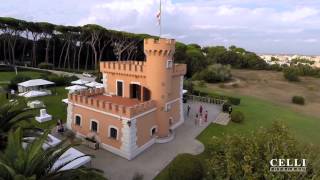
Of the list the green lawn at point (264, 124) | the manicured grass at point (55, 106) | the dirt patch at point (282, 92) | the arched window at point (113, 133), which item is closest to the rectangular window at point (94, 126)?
the arched window at point (113, 133)

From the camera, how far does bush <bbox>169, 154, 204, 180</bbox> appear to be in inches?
550

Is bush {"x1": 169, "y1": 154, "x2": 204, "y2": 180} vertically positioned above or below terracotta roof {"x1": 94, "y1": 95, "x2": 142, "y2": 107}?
below

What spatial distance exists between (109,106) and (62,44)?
2168 inches

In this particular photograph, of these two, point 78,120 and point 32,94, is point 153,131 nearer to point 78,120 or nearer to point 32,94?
point 78,120

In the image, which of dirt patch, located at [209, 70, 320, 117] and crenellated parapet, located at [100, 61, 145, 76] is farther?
dirt patch, located at [209, 70, 320, 117]

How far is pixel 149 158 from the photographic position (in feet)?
61.1

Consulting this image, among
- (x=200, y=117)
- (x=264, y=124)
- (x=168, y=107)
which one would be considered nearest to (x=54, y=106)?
(x=168, y=107)

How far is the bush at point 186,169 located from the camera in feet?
45.8

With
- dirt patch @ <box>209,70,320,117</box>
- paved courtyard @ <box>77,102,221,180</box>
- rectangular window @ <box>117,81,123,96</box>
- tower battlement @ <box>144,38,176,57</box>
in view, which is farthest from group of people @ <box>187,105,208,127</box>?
dirt patch @ <box>209,70,320,117</box>

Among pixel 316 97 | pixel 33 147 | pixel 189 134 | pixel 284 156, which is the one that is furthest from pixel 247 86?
pixel 33 147

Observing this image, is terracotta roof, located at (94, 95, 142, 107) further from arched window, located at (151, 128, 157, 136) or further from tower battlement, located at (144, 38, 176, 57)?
tower battlement, located at (144, 38, 176, 57)

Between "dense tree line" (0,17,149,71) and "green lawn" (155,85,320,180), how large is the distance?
37.4 m

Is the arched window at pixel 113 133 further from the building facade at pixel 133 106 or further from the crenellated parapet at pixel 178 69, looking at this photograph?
the crenellated parapet at pixel 178 69

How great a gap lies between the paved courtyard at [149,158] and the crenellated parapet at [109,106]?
317cm
